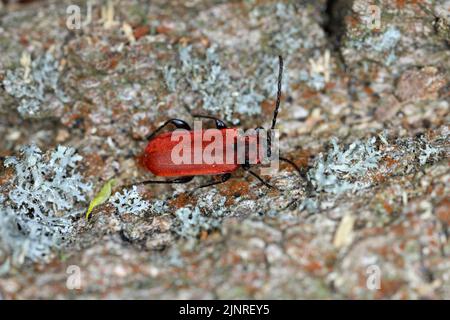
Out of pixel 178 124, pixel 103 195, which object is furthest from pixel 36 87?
pixel 178 124

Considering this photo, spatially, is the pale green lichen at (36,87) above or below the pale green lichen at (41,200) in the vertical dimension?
above

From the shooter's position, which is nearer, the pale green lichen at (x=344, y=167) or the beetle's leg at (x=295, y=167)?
the pale green lichen at (x=344, y=167)

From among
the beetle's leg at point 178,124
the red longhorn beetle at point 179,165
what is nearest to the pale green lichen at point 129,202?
the red longhorn beetle at point 179,165

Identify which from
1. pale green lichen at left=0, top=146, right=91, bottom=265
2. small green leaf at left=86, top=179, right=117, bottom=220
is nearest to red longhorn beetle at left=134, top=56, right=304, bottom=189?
small green leaf at left=86, top=179, right=117, bottom=220

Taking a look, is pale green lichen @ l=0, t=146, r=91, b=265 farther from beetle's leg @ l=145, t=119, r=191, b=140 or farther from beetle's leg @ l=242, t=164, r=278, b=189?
beetle's leg @ l=242, t=164, r=278, b=189

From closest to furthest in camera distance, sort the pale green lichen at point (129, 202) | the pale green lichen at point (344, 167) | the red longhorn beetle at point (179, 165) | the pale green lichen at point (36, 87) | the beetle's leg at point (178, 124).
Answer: the pale green lichen at point (344, 167), the pale green lichen at point (129, 202), the red longhorn beetle at point (179, 165), the beetle's leg at point (178, 124), the pale green lichen at point (36, 87)

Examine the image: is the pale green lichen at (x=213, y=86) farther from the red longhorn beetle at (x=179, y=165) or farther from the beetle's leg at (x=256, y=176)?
the beetle's leg at (x=256, y=176)

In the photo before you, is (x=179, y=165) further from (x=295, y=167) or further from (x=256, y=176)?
(x=295, y=167)

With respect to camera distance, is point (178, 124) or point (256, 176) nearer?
point (256, 176)
